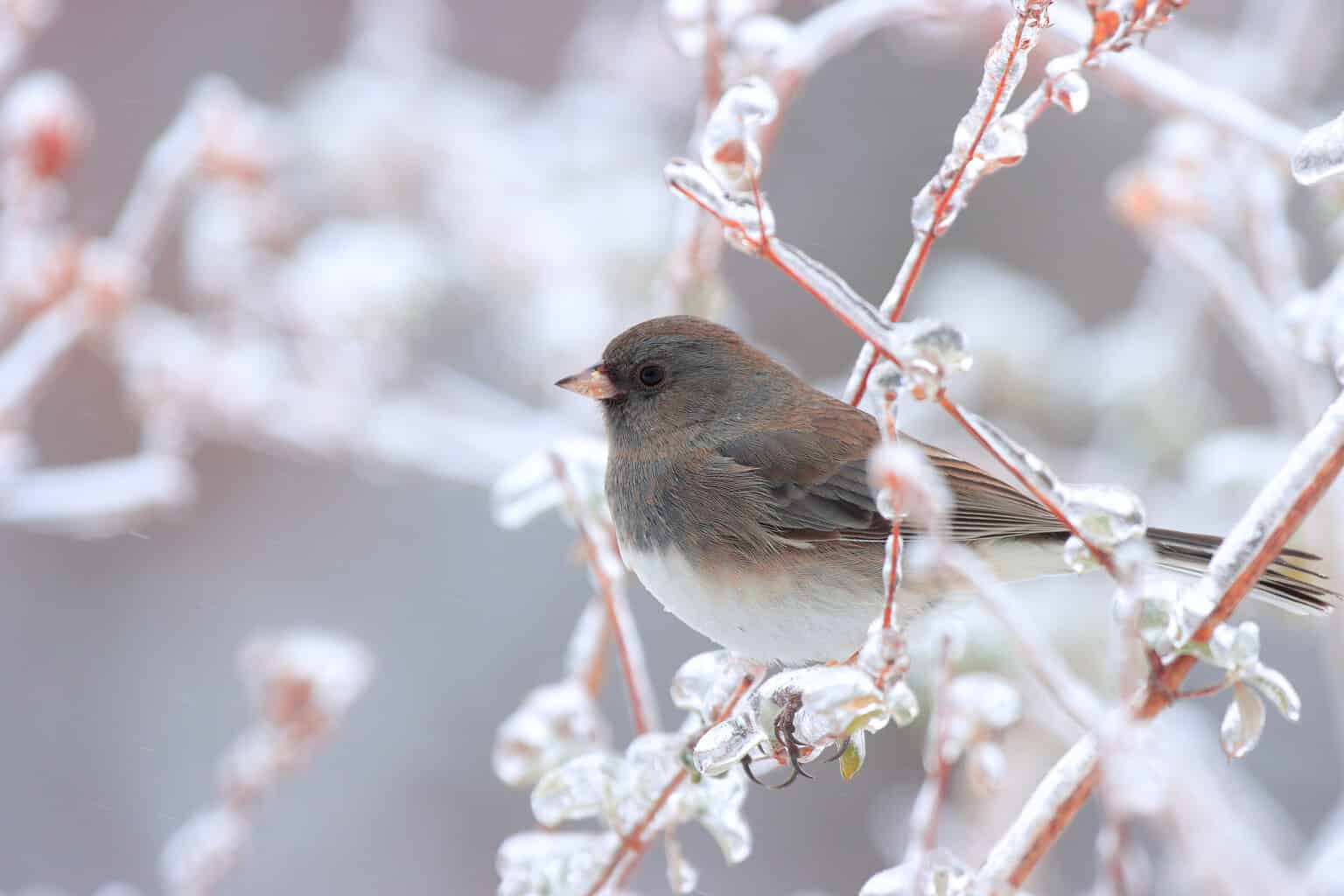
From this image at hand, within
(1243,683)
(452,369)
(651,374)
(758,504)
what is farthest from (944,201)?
(452,369)

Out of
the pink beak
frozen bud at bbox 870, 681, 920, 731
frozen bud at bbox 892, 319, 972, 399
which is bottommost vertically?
frozen bud at bbox 870, 681, 920, 731

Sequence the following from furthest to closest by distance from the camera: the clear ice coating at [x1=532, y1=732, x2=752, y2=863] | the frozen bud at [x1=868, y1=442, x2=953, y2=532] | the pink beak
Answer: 1. the pink beak
2. the clear ice coating at [x1=532, y1=732, x2=752, y2=863]
3. the frozen bud at [x1=868, y1=442, x2=953, y2=532]

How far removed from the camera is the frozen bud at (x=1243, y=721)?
3.23 ft

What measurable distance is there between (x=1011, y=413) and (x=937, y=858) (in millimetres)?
2000

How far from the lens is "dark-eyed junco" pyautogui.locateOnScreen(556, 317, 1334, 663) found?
154 centimetres

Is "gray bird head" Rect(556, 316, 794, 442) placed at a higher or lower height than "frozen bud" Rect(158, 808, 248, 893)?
higher

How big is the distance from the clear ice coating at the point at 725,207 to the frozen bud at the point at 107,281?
143cm

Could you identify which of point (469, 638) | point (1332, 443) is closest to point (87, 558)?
point (469, 638)

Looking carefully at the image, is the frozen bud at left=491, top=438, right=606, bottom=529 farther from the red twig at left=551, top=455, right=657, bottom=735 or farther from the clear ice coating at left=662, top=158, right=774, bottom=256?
the clear ice coating at left=662, top=158, right=774, bottom=256

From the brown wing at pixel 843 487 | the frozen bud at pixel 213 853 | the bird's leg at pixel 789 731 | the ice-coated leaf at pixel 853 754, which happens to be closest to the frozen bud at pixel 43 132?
the frozen bud at pixel 213 853

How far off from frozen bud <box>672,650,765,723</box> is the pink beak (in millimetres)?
523

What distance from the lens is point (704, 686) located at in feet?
4.25

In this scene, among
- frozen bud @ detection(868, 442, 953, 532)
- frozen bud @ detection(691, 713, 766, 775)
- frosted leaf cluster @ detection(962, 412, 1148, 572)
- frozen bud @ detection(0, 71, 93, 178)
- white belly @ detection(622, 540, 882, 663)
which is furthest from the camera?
frozen bud @ detection(0, 71, 93, 178)

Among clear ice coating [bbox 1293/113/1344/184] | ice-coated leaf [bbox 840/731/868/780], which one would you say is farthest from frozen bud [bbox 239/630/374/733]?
clear ice coating [bbox 1293/113/1344/184]
